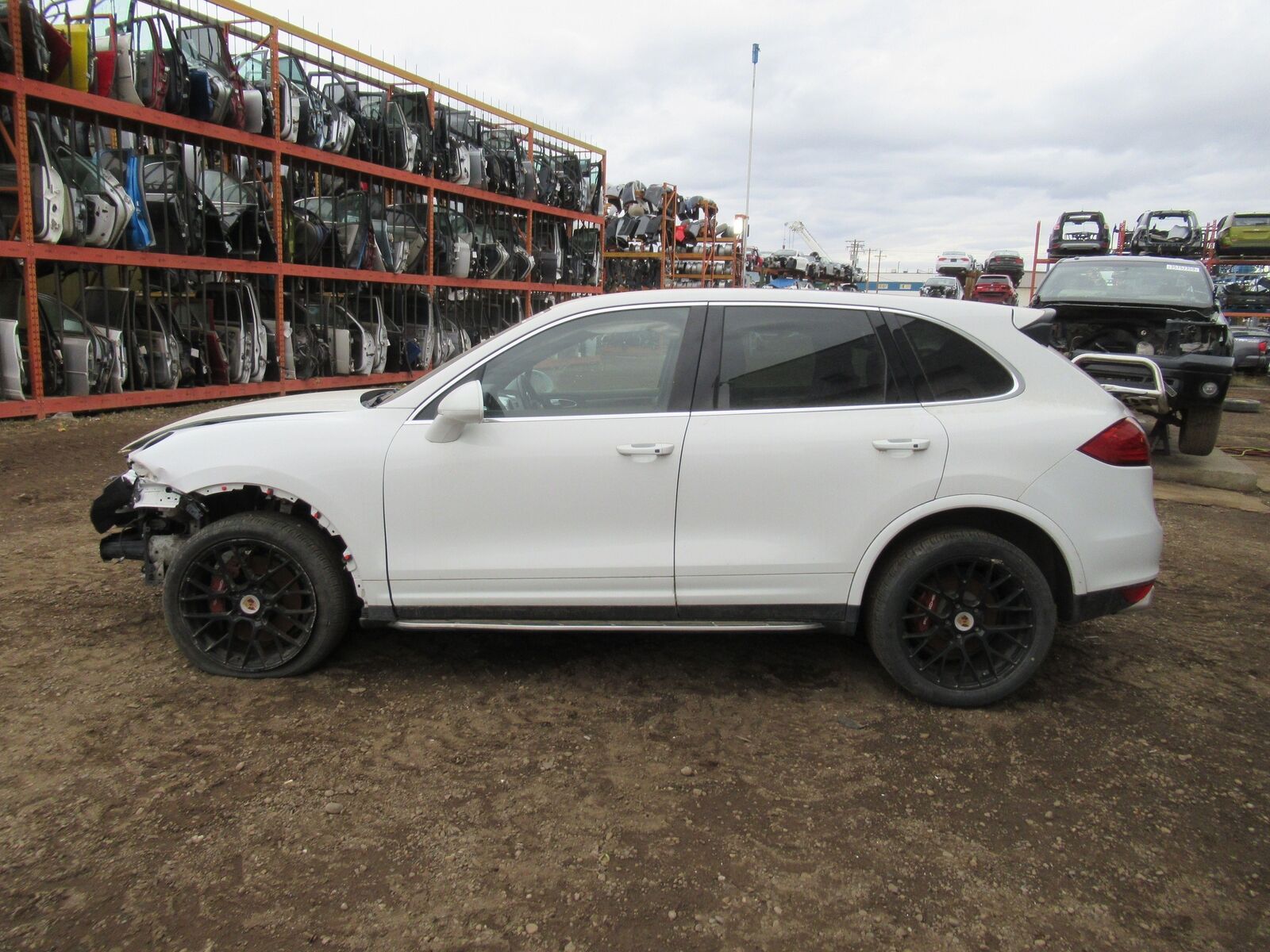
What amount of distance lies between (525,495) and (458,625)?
0.59 metres

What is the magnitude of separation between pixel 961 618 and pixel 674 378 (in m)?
1.44

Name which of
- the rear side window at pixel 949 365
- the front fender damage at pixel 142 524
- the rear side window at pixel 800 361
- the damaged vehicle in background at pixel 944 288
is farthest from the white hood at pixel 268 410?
the damaged vehicle in background at pixel 944 288

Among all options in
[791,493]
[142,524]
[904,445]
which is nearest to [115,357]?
[142,524]

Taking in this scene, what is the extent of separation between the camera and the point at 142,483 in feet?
12.0

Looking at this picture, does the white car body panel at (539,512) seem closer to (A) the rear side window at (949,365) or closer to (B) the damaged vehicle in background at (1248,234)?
(A) the rear side window at (949,365)

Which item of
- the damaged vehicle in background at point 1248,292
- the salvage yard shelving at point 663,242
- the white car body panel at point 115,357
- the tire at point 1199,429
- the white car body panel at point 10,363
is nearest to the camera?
the tire at point 1199,429

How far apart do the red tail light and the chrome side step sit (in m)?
1.21

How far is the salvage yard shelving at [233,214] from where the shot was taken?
29.3ft

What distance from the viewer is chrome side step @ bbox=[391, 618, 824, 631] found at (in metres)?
3.46

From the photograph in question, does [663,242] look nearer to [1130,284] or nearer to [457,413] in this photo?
[1130,284]

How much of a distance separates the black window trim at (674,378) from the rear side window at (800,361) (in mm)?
110

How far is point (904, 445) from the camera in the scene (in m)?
3.35

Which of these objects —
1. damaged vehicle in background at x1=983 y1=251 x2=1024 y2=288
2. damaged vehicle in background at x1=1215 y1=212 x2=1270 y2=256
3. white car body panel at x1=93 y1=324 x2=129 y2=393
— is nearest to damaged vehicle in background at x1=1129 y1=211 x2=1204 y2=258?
damaged vehicle in background at x1=1215 y1=212 x2=1270 y2=256

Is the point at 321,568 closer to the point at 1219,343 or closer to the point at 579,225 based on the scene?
the point at 1219,343
